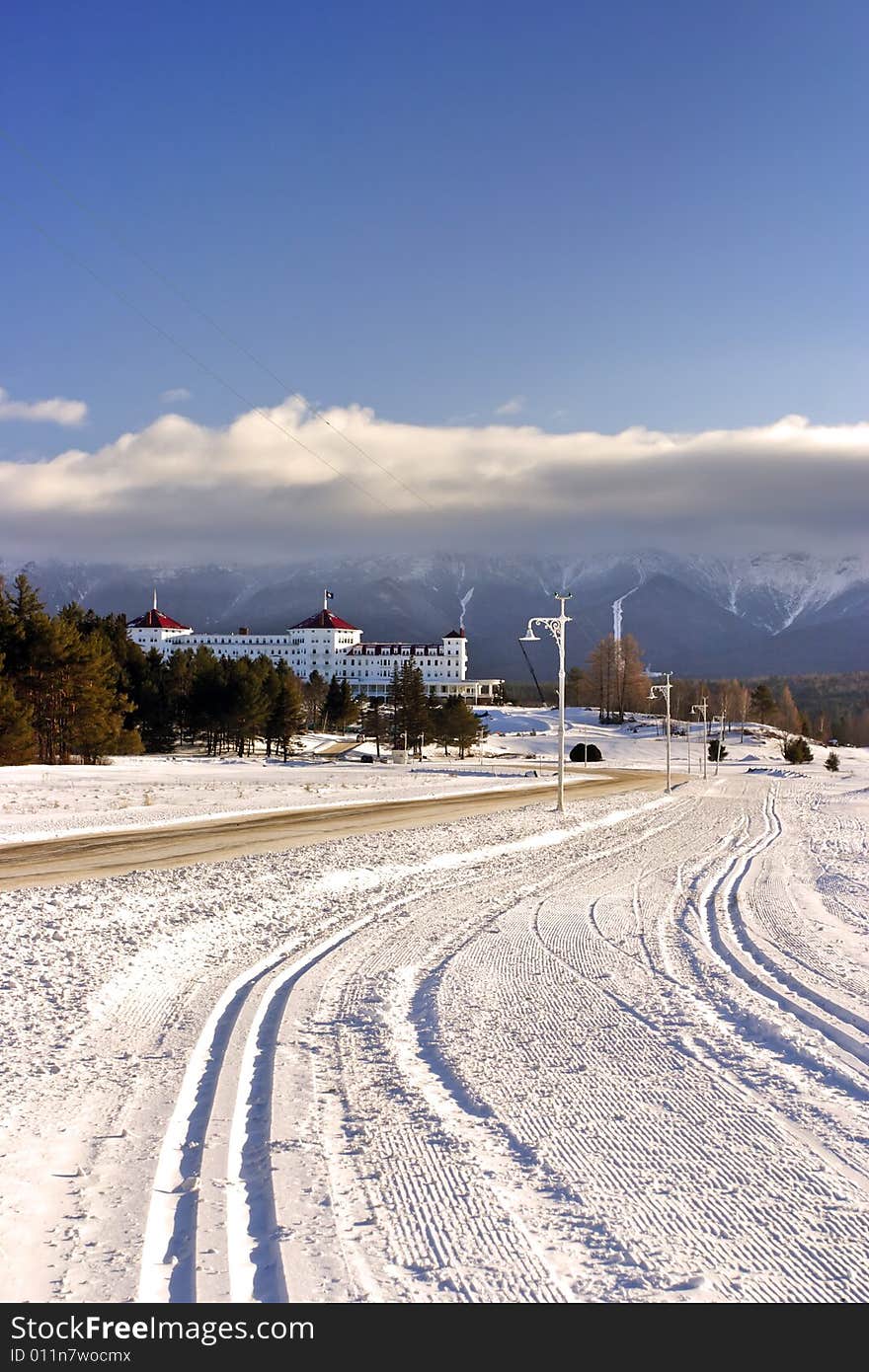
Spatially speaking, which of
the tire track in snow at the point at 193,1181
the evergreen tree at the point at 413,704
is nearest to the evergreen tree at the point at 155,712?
the evergreen tree at the point at 413,704

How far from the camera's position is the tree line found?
55.9 m

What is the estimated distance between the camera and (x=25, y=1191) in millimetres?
5734

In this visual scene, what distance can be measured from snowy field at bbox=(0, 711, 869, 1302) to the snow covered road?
24mm

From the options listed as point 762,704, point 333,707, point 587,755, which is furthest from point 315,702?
point 762,704

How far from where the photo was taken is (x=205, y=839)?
25.1m

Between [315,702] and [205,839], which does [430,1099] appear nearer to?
[205,839]

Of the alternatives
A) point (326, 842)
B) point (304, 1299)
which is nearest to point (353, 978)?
point (304, 1299)

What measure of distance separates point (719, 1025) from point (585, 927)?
5120 mm

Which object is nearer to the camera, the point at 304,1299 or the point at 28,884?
the point at 304,1299

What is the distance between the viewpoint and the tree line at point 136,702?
55906 millimetres

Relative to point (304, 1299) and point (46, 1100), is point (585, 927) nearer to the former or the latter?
point (46, 1100)

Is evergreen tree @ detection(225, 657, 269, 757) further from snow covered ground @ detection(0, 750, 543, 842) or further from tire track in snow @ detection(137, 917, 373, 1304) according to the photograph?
tire track in snow @ detection(137, 917, 373, 1304)

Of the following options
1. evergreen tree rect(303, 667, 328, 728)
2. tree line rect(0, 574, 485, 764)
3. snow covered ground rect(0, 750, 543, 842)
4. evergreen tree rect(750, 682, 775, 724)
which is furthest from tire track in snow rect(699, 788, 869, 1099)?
evergreen tree rect(750, 682, 775, 724)

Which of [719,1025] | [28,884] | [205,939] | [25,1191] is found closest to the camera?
[25,1191]
